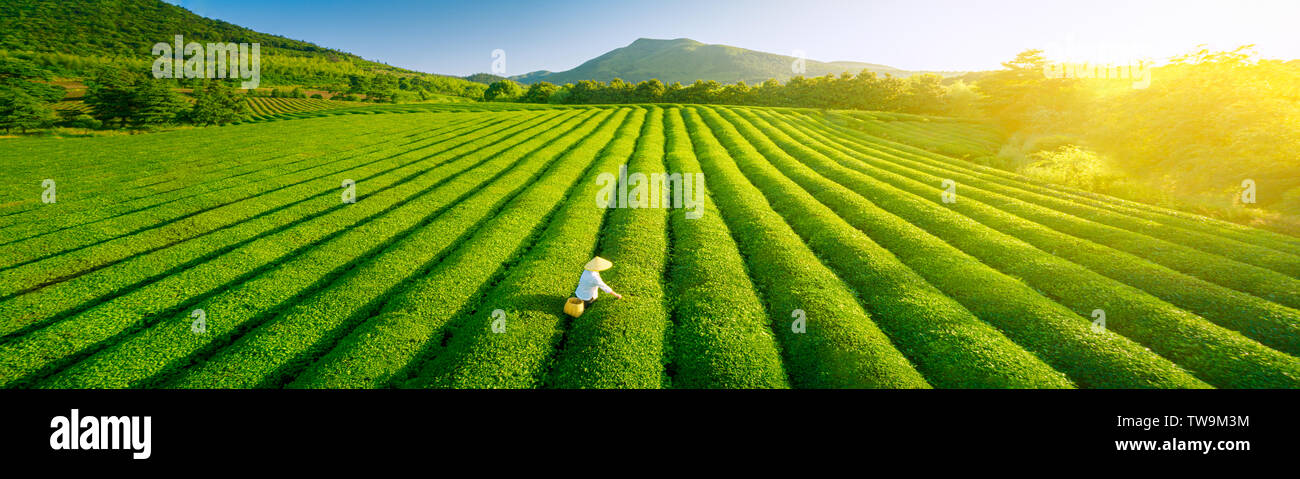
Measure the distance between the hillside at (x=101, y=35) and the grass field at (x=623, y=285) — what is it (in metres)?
99.9

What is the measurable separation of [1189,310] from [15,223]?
1679 inches

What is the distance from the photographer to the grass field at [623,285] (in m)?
8.81

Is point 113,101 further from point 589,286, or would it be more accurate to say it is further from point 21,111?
point 589,286

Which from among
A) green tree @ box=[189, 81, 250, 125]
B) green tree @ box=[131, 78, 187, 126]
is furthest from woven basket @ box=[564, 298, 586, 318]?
green tree @ box=[131, 78, 187, 126]

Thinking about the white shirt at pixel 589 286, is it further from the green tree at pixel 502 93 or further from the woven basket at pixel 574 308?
the green tree at pixel 502 93

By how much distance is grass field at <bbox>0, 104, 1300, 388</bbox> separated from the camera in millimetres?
8812

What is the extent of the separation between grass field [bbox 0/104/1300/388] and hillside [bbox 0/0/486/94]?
3934 inches

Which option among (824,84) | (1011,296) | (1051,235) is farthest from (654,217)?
(824,84)

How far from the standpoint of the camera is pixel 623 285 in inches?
500

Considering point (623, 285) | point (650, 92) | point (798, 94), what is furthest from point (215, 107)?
point (798, 94)

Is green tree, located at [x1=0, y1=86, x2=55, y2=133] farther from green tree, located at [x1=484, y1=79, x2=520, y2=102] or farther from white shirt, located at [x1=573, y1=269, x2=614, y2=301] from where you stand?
white shirt, located at [x1=573, y1=269, x2=614, y2=301]

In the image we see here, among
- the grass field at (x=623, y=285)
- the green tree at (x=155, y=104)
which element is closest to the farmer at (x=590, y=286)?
the grass field at (x=623, y=285)

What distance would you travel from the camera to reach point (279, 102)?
262ft

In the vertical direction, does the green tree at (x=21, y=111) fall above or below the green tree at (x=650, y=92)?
below
